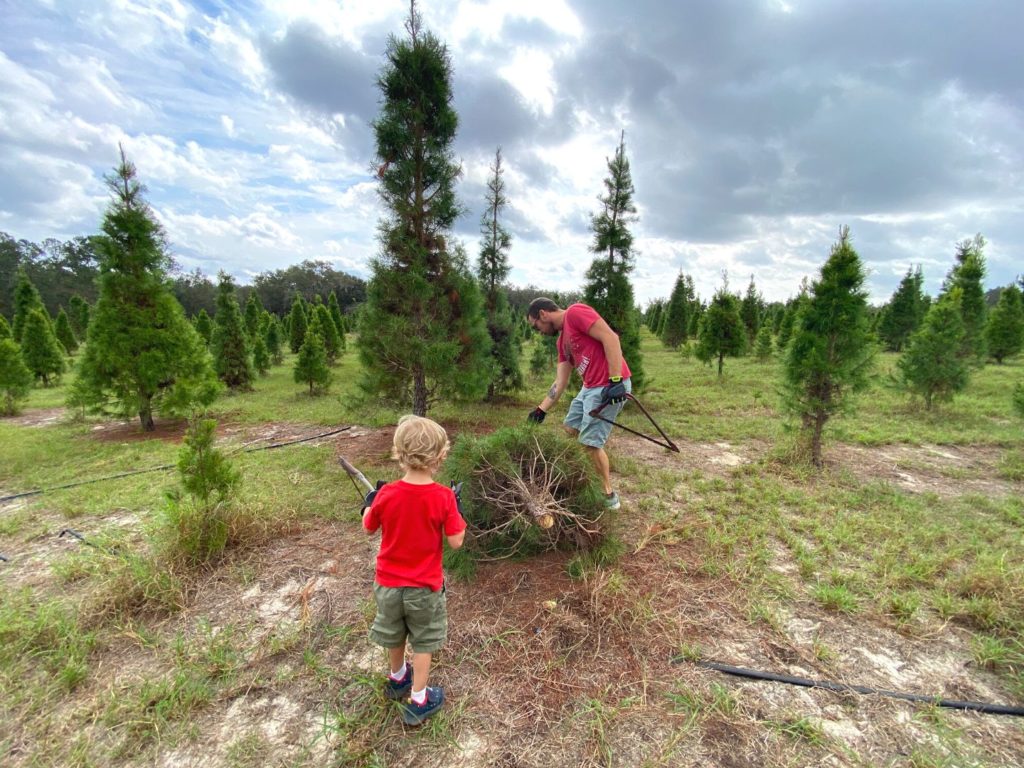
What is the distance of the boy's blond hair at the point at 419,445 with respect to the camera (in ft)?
6.30

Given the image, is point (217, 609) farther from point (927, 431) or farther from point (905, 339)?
point (905, 339)

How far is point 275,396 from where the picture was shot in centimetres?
1253

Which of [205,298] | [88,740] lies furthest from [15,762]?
[205,298]

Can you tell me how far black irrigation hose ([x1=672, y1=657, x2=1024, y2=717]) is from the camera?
211 cm

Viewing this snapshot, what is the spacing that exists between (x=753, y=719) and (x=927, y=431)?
28.2 feet

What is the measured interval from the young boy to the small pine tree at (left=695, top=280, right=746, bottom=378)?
14.2m

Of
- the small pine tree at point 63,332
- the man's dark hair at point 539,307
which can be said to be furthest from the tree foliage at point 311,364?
the small pine tree at point 63,332

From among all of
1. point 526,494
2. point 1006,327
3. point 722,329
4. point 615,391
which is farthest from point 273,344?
point 1006,327

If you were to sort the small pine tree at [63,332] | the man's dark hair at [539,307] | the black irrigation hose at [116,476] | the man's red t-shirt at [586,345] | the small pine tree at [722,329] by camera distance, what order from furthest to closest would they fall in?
the small pine tree at [63,332]
the small pine tree at [722,329]
the black irrigation hose at [116,476]
the man's dark hair at [539,307]
the man's red t-shirt at [586,345]

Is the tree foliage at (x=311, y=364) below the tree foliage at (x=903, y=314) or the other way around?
below

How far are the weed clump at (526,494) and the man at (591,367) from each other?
39 cm

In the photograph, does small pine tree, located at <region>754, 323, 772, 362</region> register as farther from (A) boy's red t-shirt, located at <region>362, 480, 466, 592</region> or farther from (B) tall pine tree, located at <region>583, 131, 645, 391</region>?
(A) boy's red t-shirt, located at <region>362, 480, 466, 592</region>

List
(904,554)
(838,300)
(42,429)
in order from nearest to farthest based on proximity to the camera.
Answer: (904,554) → (838,300) → (42,429)

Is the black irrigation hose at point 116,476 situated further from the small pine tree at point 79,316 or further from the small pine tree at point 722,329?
the small pine tree at point 79,316
